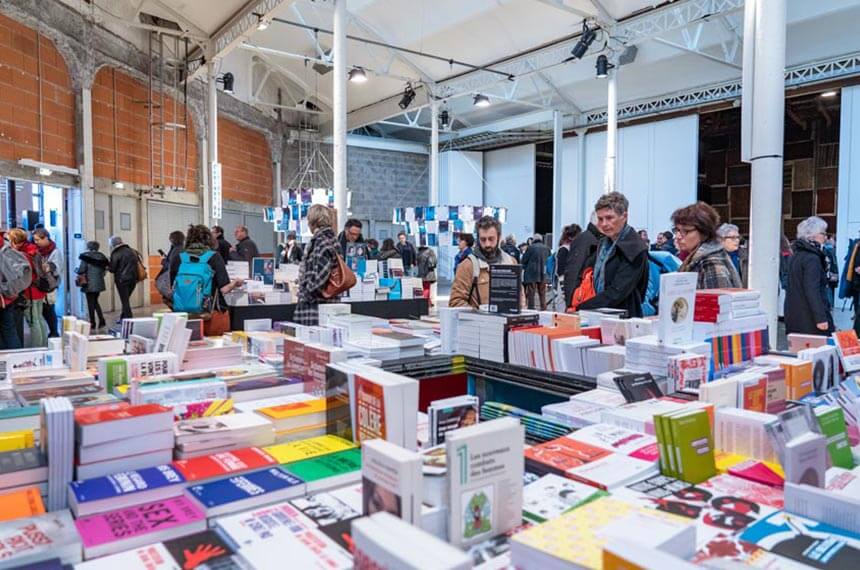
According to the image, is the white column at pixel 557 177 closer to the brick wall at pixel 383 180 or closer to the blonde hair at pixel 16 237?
the brick wall at pixel 383 180

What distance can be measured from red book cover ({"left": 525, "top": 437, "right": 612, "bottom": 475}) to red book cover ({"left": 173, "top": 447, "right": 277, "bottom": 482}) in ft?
2.09

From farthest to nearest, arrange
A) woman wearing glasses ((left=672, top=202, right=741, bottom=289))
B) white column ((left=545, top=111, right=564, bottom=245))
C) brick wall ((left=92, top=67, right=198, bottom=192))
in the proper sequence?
white column ((left=545, top=111, right=564, bottom=245)) → brick wall ((left=92, top=67, right=198, bottom=192)) → woman wearing glasses ((left=672, top=202, right=741, bottom=289))

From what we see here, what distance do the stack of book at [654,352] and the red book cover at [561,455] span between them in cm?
59

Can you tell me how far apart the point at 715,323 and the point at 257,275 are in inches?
234

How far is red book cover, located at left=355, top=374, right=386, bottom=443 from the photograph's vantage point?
4.88ft

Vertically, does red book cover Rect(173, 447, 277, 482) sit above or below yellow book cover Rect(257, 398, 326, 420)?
below

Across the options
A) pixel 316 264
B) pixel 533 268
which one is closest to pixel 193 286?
pixel 316 264

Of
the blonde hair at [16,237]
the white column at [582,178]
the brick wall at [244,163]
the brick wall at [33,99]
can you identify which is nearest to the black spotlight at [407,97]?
the brick wall at [244,163]

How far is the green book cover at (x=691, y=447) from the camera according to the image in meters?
1.46

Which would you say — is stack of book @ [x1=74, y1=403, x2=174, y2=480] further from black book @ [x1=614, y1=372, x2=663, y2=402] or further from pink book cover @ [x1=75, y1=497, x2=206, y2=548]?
black book @ [x1=614, y1=372, x2=663, y2=402]

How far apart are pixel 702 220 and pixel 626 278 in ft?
1.51

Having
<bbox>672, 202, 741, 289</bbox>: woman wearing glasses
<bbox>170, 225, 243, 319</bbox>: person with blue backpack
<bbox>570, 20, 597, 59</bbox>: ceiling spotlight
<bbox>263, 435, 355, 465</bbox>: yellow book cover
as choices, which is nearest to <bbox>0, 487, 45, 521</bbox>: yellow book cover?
<bbox>263, 435, 355, 465</bbox>: yellow book cover

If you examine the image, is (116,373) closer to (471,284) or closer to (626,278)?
(471,284)

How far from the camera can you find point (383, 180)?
20.4 m
